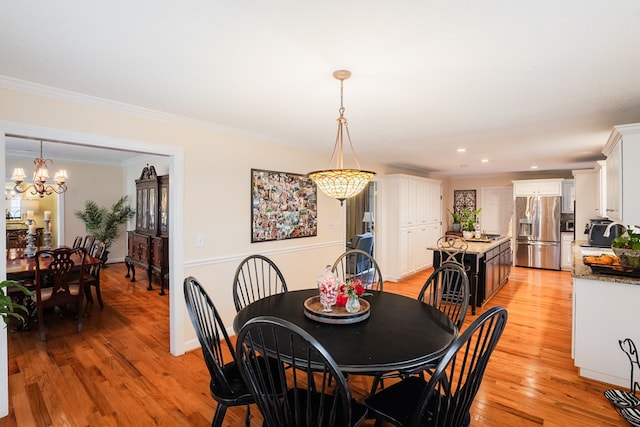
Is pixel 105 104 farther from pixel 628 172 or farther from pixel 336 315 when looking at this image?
pixel 628 172

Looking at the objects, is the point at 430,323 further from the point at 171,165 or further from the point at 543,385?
the point at 171,165

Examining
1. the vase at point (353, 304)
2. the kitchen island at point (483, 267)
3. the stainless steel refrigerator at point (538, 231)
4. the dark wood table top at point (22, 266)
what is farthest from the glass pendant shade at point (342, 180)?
the stainless steel refrigerator at point (538, 231)

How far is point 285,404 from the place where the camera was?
4.25ft

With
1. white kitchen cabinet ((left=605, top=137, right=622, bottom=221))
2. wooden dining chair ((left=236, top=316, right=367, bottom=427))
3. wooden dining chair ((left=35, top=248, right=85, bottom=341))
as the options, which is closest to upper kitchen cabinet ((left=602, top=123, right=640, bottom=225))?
white kitchen cabinet ((left=605, top=137, right=622, bottom=221))

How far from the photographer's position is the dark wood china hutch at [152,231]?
4.98 metres

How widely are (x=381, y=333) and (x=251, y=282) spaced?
1619 mm

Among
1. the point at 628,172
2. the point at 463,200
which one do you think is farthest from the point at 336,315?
the point at 463,200

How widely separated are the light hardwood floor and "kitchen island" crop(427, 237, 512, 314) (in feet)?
1.42

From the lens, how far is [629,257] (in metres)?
2.47

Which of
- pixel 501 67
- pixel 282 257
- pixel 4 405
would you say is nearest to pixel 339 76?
pixel 501 67

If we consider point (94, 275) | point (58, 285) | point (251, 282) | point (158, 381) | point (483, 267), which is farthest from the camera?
point (483, 267)

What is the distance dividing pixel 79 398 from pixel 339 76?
9.64ft

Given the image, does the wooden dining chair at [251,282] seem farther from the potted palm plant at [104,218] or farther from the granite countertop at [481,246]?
the potted palm plant at [104,218]

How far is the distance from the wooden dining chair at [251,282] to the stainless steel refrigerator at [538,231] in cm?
592
